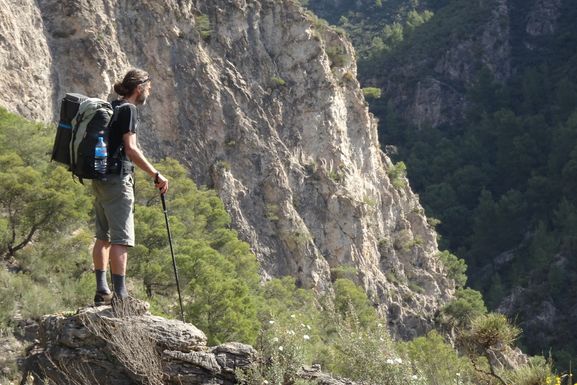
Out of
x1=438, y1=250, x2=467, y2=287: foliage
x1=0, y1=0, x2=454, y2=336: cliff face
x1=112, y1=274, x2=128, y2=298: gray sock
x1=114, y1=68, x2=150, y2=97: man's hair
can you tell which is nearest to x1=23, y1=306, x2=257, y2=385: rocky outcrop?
x1=112, y1=274, x2=128, y2=298: gray sock

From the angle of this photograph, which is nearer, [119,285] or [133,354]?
[133,354]

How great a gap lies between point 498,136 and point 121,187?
7184cm

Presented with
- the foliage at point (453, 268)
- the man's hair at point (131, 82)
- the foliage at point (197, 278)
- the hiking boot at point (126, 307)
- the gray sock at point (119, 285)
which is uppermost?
the man's hair at point (131, 82)

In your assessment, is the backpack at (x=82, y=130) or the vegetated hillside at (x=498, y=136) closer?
the backpack at (x=82, y=130)

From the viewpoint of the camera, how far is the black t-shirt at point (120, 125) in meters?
6.13

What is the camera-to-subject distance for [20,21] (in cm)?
2648

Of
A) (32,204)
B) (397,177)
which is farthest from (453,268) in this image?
(32,204)

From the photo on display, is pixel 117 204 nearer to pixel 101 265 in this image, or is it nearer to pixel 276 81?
pixel 101 265

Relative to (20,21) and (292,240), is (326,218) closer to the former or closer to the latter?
(292,240)

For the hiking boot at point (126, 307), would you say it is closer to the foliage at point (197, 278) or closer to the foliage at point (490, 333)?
the foliage at point (490, 333)

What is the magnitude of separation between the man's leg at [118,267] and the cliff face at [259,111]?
20.3 meters

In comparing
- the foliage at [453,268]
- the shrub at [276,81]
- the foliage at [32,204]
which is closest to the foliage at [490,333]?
the foliage at [32,204]

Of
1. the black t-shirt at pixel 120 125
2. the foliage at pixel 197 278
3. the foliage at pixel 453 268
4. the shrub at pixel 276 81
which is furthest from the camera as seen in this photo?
the foliage at pixel 453 268

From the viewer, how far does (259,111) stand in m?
35.5
